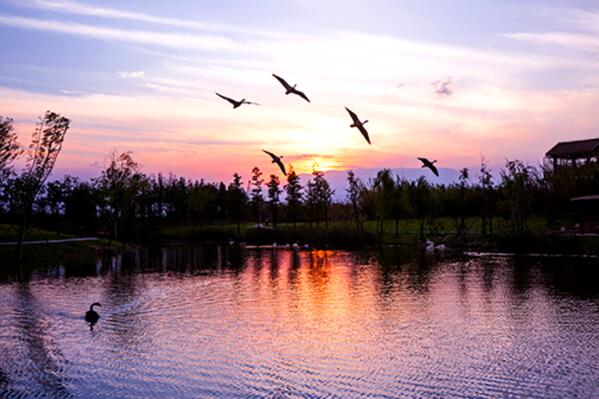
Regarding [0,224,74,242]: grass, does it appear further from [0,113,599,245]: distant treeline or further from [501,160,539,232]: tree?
[501,160,539,232]: tree

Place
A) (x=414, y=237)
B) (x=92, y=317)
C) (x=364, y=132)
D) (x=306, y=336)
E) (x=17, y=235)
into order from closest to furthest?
(x=364, y=132)
(x=306, y=336)
(x=92, y=317)
(x=17, y=235)
(x=414, y=237)

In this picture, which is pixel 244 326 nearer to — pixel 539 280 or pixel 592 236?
pixel 539 280

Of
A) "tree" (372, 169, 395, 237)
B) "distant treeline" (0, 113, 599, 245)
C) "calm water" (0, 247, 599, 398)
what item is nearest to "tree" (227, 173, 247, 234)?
"distant treeline" (0, 113, 599, 245)

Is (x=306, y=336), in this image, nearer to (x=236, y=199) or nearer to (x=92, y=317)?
(x=92, y=317)

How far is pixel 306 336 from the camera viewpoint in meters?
18.0

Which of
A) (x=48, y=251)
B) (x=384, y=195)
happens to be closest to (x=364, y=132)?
(x=48, y=251)

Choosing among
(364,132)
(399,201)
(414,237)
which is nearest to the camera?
(364,132)

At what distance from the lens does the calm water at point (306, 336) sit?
13.4 meters

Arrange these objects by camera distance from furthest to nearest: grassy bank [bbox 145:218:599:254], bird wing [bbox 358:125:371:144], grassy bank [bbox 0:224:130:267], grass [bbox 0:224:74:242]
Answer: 1. grass [bbox 0:224:74:242]
2. grassy bank [bbox 145:218:599:254]
3. grassy bank [bbox 0:224:130:267]
4. bird wing [bbox 358:125:371:144]

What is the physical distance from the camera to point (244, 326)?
19.5 meters

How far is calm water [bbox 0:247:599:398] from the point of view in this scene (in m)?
13.4

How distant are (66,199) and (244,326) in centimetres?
5951

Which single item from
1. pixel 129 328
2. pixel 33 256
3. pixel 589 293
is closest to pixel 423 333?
pixel 129 328

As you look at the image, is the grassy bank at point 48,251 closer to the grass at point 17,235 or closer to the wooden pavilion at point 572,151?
the grass at point 17,235
